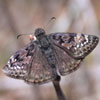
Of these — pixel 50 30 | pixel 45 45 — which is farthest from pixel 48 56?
pixel 50 30

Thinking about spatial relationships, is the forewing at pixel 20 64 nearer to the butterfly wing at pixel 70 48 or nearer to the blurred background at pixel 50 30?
the butterfly wing at pixel 70 48

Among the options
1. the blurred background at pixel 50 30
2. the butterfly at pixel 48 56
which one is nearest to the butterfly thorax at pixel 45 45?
the butterfly at pixel 48 56

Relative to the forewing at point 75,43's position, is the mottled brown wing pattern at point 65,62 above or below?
below

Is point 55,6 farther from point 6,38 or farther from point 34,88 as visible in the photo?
point 34,88

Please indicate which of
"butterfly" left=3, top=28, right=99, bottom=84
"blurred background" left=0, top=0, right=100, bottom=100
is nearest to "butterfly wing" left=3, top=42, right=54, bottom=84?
"butterfly" left=3, top=28, right=99, bottom=84

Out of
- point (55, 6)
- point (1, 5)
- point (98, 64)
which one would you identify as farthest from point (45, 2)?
point (98, 64)

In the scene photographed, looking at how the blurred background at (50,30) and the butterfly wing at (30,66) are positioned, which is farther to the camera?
the blurred background at (50,30)

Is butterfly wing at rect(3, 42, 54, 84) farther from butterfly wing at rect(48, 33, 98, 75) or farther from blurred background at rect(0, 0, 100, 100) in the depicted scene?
blurred background at rect(0, 0, 100, 100)
